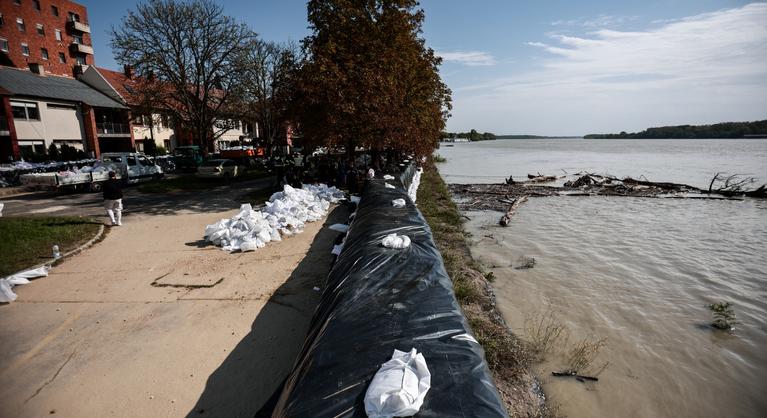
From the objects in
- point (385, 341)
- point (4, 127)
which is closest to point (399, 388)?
point (385, 341)

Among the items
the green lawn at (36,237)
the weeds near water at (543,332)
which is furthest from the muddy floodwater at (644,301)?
the green lawn at (36,237)

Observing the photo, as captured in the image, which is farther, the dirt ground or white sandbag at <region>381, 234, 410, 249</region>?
white sandbag at <region>381, 234, 410, 249</region>

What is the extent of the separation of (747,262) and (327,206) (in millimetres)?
12460

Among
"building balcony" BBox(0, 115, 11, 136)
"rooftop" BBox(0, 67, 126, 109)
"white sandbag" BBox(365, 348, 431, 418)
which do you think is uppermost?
"rooftop" BBox(0, 67, 126, 109)

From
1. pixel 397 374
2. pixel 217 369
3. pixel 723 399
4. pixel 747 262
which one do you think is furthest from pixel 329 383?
pixel 747 262

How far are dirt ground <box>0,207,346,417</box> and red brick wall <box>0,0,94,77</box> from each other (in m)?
38.4

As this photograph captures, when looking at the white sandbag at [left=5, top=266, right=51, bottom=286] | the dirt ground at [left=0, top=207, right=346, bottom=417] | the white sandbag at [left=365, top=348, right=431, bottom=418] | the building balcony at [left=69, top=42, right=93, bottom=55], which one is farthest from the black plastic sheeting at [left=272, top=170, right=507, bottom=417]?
the building balcony at [left=69, top=42, right=93, bottom=55]

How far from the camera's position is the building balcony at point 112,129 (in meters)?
31.2

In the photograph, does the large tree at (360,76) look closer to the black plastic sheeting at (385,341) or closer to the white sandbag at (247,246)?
the white sandbag at (247,246)

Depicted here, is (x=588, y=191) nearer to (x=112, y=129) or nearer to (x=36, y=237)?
(x=36, y=237)

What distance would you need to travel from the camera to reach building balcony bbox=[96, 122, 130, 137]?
31219 millimetres

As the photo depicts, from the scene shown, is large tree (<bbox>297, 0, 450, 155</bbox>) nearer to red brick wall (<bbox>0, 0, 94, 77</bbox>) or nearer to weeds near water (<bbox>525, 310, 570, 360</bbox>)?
weeds near water (<bbox>525, 310, 570, 360</bbox>)

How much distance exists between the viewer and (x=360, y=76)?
13.5m

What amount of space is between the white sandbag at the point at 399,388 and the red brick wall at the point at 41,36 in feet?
147
